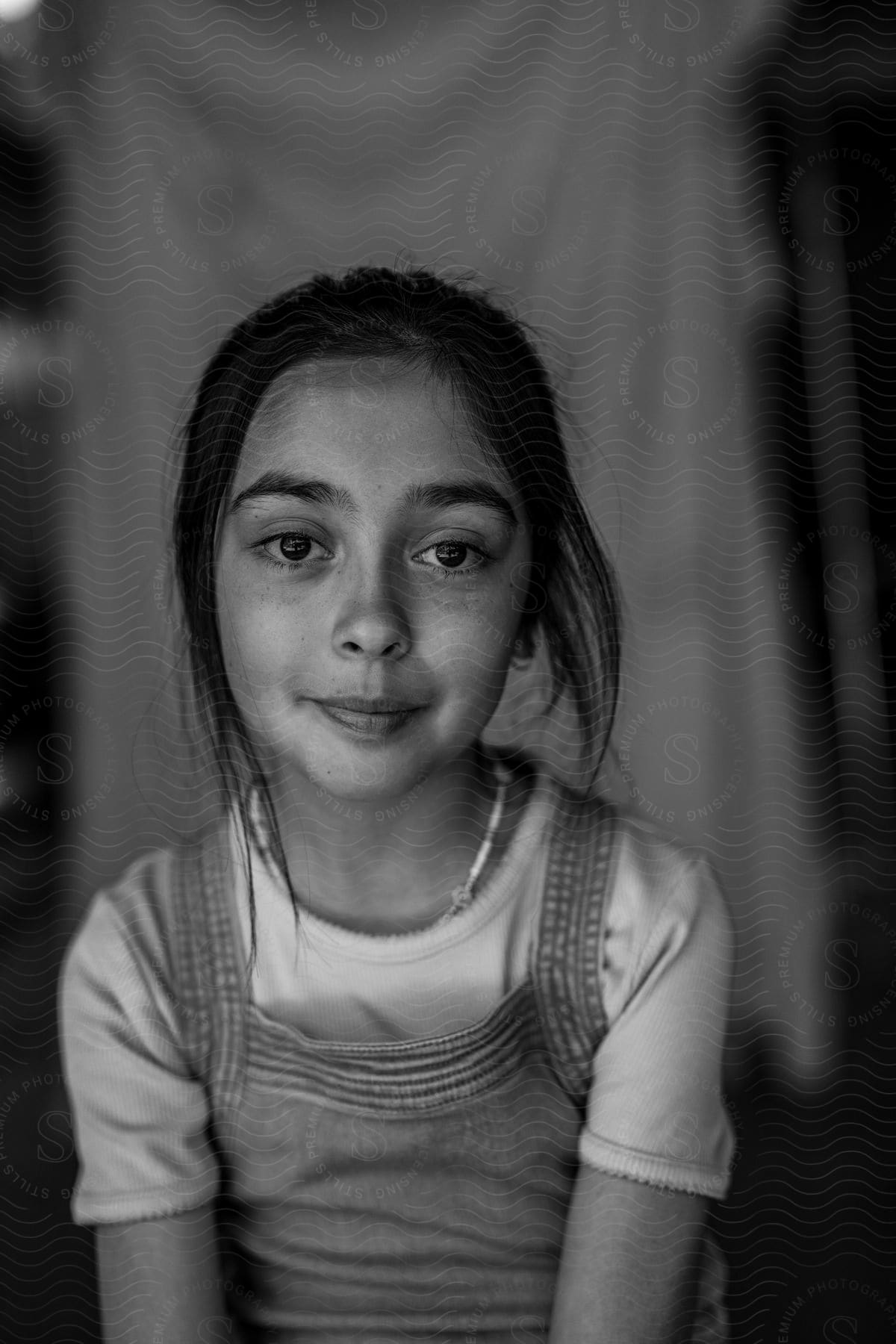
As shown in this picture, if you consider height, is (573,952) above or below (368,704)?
below

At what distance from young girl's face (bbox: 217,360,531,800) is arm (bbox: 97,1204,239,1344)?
0.25 metres

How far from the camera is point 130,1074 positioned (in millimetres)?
563

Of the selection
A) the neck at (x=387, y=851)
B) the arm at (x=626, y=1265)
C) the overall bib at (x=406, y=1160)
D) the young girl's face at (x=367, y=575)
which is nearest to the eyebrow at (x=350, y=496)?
the young girl's face at (x=367, y=575)

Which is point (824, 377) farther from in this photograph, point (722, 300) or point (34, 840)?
point (34, 840)

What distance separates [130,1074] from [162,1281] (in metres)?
0.10

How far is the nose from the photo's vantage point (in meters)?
0.53

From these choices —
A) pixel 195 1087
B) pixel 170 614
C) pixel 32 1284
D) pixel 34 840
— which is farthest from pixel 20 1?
pixel 32 1284

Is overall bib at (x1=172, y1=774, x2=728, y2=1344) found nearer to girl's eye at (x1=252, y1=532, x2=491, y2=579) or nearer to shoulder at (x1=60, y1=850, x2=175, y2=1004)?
shoulder at (x1=60, y1=850, x2=175, y2=1004)

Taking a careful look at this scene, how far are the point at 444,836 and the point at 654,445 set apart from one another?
A: 0.82 feet

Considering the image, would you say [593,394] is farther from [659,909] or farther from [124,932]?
[124,932]

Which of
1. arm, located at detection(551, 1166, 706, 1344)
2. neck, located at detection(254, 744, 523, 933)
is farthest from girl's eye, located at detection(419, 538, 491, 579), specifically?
arm, located at detection(551, 1166, 706, 1344)

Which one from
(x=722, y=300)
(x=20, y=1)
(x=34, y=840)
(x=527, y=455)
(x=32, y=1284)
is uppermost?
(x=20, y=1)

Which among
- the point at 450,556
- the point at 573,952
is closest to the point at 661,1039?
the point at 573,952

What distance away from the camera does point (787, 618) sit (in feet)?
2.00
